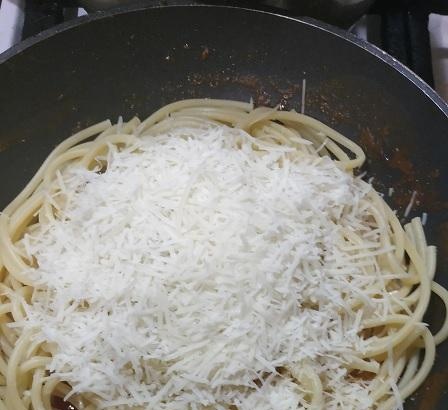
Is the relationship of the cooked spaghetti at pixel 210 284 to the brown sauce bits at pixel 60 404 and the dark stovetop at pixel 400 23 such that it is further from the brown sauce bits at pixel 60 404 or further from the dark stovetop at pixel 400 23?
the dark stovetop at pixel 400 23

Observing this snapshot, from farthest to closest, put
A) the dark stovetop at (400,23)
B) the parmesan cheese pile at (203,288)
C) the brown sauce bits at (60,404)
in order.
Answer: the dark stovetop at (400,23)
the brown sauce bits at (60,404)
the parmesan cheese pile at (203,288)

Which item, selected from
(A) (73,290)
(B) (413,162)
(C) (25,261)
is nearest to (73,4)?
(C) (25,261)

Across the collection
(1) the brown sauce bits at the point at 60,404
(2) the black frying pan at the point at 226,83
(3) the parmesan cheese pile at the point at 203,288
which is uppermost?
(2) the black frying pan at the point at 226,83

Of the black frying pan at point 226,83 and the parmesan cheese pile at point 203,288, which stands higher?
the black frying pan at point 226,83

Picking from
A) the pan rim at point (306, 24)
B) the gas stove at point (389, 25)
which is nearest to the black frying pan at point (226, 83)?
the pan rim at point (306, 24)

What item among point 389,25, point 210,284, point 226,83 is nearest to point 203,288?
point 210,284

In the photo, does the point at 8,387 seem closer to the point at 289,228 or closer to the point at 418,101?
the point at 289,228
